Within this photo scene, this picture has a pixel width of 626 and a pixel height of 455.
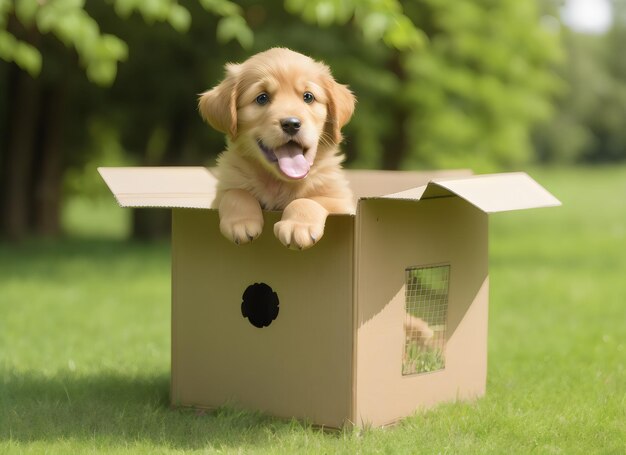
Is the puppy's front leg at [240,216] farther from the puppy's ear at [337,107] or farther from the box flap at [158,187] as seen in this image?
the puppy's ear at [337,107]

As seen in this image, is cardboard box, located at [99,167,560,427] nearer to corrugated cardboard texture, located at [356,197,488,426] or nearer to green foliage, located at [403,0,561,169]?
corrugated cardboard texture, located at [356,197,488,426]

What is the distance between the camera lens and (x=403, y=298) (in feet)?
12.6

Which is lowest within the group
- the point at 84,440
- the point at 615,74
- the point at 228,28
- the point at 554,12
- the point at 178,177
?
the point at 84,440

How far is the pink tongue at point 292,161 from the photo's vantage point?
3.60 metres

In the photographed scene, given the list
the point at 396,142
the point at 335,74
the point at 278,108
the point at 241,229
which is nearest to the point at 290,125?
the point at 278,108

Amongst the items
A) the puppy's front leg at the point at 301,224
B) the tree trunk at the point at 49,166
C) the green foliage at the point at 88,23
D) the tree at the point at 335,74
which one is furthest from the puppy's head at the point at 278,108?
the tree trunk at the point at 49,166

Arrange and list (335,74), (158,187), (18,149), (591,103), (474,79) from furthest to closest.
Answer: (591,103)
(474,79)
(18,149)
(335,74)
(158,187)

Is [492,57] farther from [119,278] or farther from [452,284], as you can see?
[452,284]

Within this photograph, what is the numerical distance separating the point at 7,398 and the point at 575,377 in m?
2.65

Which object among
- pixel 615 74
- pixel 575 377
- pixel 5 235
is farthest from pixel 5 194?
pixel 615 74

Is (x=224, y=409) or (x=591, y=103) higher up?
(x=591, y=103)

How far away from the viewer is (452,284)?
13.4 ft

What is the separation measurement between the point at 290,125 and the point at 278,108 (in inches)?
3.5

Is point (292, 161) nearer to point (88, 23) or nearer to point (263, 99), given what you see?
point (263, 99)
